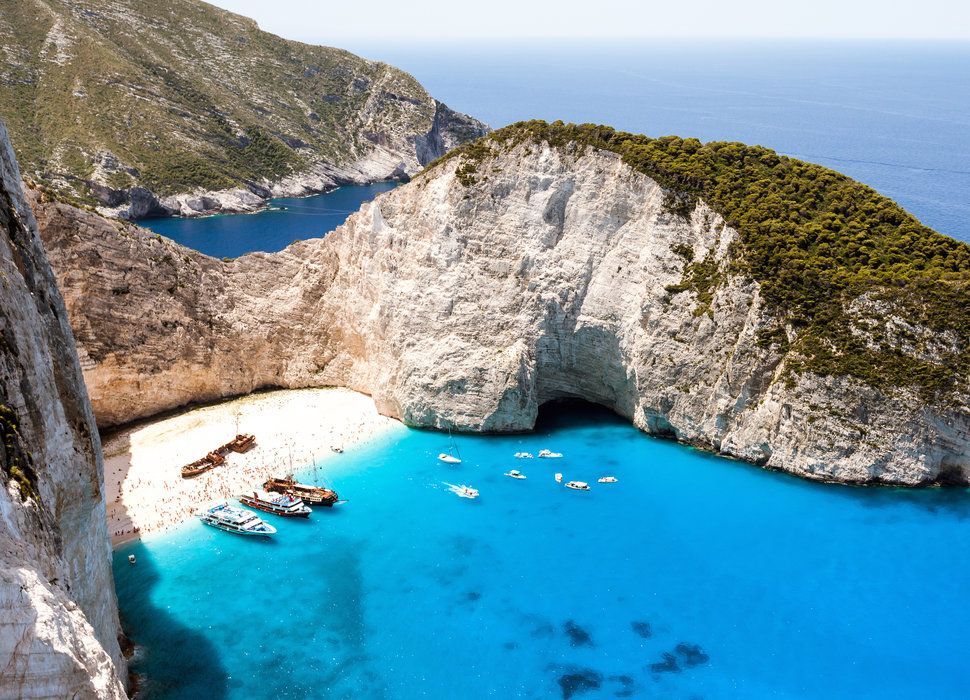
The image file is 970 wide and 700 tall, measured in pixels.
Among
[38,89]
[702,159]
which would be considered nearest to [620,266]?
[702,159]

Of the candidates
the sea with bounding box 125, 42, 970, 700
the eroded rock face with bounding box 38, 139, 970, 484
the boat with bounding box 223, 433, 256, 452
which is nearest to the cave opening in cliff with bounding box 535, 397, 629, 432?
the eroded rock face with bounding box 38, 139, 970, 484

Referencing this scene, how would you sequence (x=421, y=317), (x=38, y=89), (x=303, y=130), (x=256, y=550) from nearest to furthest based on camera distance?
1. (x=256, y=550)
2. (x=421, y=317)
3. (x=38, y=89)
4. (x=303, y=130)

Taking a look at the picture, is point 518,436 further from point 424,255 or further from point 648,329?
point 424,255

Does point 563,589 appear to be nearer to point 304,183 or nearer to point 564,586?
point 564,586

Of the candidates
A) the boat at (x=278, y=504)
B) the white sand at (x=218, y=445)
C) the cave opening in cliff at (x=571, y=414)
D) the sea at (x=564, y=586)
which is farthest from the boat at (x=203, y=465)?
the cave opening in cliff at (x=571, y=414)

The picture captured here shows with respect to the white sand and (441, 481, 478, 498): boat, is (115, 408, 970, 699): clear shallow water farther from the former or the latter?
the white sand
